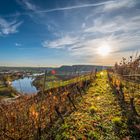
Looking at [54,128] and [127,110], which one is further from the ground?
[127,110]

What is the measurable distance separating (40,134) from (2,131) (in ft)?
5.30

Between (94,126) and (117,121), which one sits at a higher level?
(117,121)

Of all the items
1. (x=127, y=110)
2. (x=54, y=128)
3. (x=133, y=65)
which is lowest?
(x=54, y=128)

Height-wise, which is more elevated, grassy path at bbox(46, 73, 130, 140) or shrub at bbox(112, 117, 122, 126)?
shrub at bbox(112, 117, 122, 126)

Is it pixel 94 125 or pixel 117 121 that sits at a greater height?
pixel 117 121

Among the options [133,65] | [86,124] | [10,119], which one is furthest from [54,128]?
[133,65]

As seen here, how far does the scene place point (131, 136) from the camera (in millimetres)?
6633

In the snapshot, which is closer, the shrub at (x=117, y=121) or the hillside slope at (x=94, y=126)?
the hillside slope at (x=94, y=126)

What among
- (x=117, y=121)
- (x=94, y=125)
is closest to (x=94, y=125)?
(x=94, y=125)

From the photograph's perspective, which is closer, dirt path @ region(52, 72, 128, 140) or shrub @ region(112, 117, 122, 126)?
dirt path @ region(52, 72, 128, 140)

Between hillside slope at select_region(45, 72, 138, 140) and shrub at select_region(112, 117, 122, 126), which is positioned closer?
hillside slope at select_region(45, 72, 138, 140)

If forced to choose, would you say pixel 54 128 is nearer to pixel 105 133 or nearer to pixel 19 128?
pixel 19 128

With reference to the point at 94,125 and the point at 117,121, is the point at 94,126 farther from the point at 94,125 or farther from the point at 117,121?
the point at 117,121

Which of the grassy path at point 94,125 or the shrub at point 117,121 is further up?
the shrub at point 117,121
